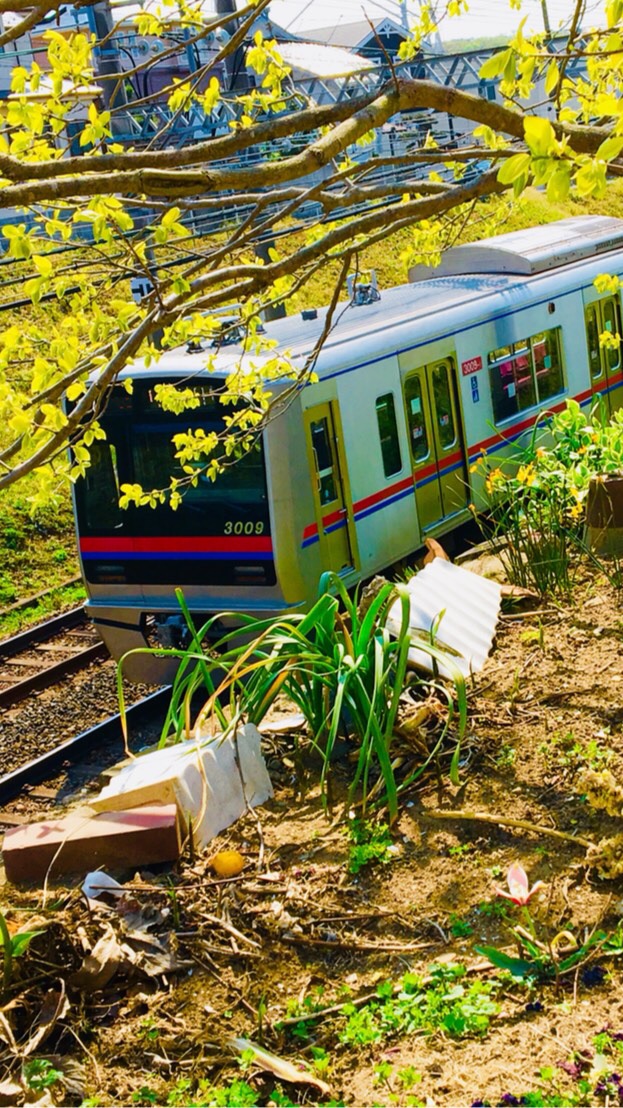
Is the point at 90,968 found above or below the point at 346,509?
above

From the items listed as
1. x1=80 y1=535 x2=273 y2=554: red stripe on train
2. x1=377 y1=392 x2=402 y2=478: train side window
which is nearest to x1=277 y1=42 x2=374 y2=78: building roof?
x1=377 y1=392 x2=402 y2=478: train side window

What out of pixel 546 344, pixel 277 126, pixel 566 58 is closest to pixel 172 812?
pixel 277 126

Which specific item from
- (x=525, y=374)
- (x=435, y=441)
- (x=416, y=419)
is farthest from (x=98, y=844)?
(x=525, y=374)

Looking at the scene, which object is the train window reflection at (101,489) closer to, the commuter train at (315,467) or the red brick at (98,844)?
the commuter train at (315,467)

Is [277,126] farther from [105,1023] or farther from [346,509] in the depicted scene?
[346,509]

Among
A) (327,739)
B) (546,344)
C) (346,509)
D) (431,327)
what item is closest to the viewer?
(327,739)

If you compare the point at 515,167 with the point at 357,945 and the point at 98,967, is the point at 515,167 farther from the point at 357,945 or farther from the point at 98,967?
the point at 98,967

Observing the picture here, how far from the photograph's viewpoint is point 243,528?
29.1 ft

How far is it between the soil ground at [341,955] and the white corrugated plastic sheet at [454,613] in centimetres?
62

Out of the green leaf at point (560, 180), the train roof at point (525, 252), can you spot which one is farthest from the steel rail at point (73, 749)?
the green leaf at point (560, 180)

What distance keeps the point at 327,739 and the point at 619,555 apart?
271 cm

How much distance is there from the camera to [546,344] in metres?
12.6

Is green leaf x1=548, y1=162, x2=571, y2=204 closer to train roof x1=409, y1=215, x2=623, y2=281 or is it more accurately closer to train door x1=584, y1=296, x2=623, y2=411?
train roof x1=409, y1=215, x2=623, y2=281

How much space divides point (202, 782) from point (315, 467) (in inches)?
190
